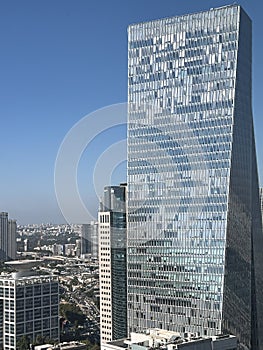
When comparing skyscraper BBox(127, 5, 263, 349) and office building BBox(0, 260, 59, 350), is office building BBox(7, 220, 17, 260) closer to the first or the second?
office building BBox(0, 260, 59, 350)

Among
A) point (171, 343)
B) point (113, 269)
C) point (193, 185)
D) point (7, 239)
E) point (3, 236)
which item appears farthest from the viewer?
point (7, 239)

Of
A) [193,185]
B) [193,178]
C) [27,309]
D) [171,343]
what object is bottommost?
[27,309]

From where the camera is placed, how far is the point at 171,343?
8117 mm

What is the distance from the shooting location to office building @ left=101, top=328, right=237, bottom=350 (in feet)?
26.5

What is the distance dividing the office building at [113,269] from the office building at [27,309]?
2230mm

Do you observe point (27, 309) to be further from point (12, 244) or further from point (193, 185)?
point (12, 244)

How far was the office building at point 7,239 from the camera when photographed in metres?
24.7

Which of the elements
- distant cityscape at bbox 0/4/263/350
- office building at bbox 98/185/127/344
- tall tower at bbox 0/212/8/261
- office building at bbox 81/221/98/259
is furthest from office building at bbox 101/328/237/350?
tall tower at bbox 0/212/8/261

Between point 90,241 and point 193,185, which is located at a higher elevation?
point 193,185

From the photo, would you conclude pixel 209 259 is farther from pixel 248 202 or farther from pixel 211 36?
pixel 211 36

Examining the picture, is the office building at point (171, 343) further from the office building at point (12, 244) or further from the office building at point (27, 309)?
the office building at point (12, 244)

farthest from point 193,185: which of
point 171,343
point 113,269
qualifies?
point 113,269

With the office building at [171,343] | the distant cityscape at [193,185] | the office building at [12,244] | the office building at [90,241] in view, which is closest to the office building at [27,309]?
the office building at [90,241]

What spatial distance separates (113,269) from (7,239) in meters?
13.3
